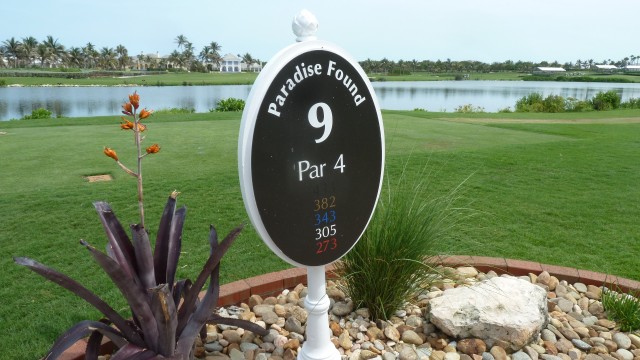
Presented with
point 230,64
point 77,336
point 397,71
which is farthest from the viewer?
point 230,64

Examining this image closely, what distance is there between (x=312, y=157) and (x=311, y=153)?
0.02 m

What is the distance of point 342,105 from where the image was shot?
236 centimetres

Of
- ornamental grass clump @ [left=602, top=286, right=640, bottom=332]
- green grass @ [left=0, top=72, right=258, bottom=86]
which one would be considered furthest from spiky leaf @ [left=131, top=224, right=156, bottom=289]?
green grass @ [left=0, top=72, right=258, bottom=86]

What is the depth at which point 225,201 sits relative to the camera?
5672mm

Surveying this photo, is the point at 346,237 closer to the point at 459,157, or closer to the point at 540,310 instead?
the point at 540,310

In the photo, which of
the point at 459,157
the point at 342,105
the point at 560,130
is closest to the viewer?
the point at 342,105

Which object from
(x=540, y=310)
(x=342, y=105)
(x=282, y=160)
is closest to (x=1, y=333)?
(x=282, y=160)

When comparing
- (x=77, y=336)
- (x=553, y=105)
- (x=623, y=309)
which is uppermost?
(x=553, y=105)

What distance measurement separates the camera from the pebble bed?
274 centimetres

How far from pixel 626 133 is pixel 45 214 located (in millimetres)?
12644

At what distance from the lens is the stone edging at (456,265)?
3237 mm

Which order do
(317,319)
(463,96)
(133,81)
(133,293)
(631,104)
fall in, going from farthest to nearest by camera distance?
(133,81)
(463,96)
(631,104)
(317,319)
(133,293)

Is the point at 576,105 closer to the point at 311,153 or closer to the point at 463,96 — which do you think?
the point at 463,96

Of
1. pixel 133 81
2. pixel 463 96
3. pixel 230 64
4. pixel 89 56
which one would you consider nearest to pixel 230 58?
pixel 230 64
